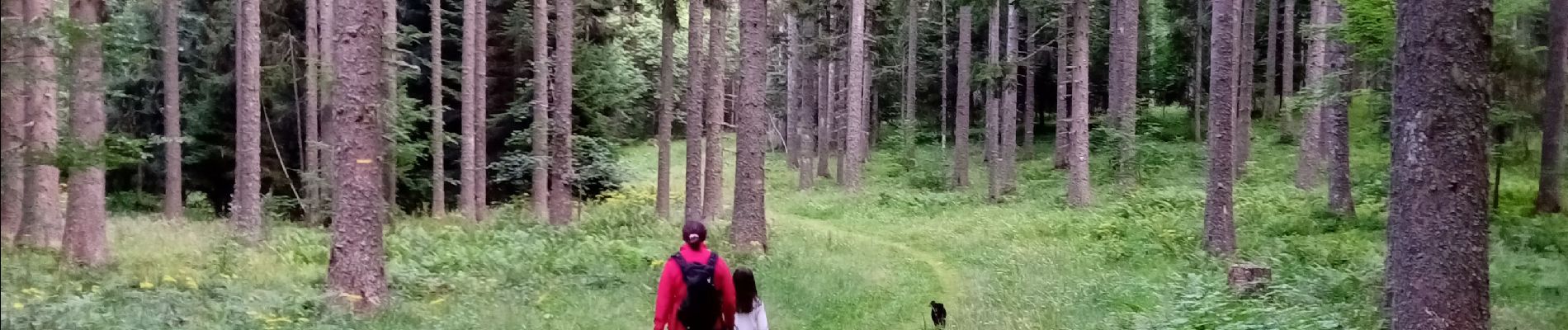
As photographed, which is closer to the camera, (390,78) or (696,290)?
(696,290)

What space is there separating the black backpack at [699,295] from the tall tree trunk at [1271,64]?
31156 mm

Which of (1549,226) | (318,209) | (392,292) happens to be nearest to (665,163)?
(318,209)

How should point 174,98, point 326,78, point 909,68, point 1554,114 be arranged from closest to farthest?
point 326,78
point 1554,114
point 174,98
point 909,68

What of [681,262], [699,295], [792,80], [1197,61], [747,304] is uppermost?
[1197,61]

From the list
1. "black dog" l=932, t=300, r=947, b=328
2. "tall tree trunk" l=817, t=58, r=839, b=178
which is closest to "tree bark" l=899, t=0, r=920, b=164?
"tall tree trunk" l=817, t=58, r=839, b=178

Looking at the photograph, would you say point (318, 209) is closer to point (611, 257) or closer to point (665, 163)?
point (665, 163)

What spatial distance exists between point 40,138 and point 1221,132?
13434mm

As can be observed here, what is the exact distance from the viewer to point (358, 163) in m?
9.96

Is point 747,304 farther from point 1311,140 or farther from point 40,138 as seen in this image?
point 1311,140

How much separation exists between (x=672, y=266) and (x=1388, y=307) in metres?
5.56

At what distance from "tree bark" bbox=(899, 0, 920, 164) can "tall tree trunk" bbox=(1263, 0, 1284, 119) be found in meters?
11.2

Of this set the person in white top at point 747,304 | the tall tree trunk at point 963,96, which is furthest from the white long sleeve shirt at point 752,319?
the tall tree trunk at point 963,96

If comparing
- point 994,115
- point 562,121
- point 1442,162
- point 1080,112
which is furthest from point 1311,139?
point 1442,162

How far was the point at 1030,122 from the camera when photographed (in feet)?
122
